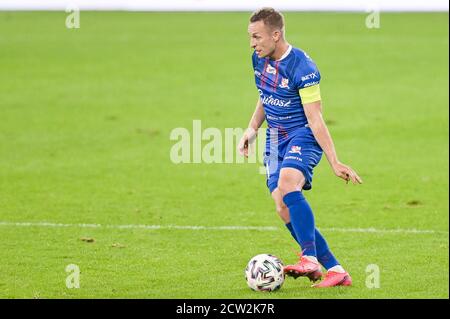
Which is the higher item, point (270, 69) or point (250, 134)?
point (270, 69)

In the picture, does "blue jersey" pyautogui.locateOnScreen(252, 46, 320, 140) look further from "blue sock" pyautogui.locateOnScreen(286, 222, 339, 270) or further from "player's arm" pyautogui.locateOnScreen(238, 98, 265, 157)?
"blue sock" pyautogui.locateOnScreen(286, 222, 339, 270)

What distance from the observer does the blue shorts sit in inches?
359

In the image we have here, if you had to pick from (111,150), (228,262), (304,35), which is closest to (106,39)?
(304,35)

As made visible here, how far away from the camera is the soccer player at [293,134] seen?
902 cm

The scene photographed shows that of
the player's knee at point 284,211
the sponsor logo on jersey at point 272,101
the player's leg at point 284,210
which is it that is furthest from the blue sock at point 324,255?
the sponsor logo on jersey at point 272,101

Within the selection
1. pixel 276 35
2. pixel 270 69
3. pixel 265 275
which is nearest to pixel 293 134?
pixel 270 69

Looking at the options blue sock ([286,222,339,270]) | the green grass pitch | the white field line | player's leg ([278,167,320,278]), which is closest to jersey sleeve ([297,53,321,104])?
player's leg ([278,167,320,278])

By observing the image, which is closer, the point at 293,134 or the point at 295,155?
the point at 295,155

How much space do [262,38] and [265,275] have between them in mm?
1930

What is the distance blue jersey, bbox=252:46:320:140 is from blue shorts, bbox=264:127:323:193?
0.25ft

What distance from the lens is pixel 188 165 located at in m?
16.6

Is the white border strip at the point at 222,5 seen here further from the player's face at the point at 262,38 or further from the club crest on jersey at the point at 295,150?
the club crest on jersey at the point at 295,150

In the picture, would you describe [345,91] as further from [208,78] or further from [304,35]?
[304,35]

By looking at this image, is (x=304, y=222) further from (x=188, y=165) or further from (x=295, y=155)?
(x=188, y=165)
